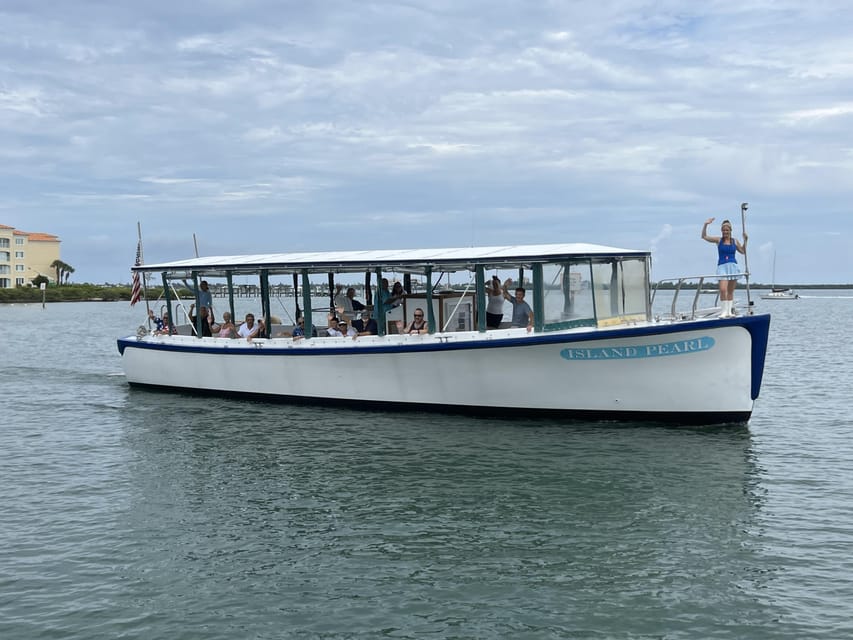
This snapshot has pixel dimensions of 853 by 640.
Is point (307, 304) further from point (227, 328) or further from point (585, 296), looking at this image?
point (585, 296)

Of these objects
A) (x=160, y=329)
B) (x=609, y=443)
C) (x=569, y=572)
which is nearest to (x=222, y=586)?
(x=569, y=572)

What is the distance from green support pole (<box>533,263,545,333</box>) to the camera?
1678cm

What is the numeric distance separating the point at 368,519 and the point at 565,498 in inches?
115

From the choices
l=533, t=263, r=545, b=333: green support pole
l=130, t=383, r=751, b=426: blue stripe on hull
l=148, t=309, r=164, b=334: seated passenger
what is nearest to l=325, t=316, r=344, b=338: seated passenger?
l=130, t=383, r=751, b=426: blue stripe on hull

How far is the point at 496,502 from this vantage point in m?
12.0

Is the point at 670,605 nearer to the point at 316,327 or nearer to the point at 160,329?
the point at 316,327

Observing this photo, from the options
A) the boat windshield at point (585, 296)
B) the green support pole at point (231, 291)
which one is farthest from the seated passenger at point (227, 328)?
the boat windshield at point (585, 296)

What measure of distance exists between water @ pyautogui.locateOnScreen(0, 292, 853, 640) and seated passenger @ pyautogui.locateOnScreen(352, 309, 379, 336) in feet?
6.24

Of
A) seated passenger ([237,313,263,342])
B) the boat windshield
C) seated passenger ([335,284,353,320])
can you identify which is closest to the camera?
the boat windshield

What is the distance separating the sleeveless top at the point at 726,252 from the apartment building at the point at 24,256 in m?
147

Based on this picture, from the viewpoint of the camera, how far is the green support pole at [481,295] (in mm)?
17500

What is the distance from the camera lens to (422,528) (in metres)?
10.9

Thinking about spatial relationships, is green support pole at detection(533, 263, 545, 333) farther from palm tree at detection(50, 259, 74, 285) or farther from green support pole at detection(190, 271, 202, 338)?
palm tree at detection(50, 259, 74, 285)

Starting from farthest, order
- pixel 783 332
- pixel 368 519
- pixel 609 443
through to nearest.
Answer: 1. pixel 783 332
2. pixel 609 443
3. pixel 368 519
